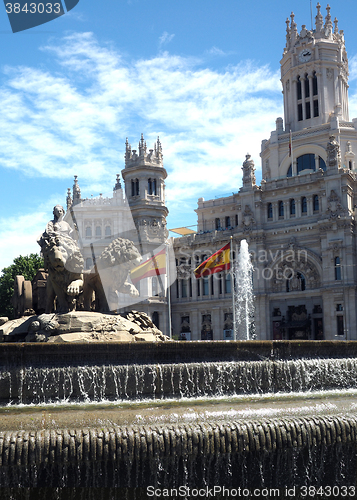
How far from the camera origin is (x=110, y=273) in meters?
16.3

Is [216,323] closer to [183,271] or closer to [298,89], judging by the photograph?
[183,271]

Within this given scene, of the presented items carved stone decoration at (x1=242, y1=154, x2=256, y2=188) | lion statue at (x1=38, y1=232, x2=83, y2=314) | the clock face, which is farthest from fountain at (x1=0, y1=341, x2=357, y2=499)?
the clock face

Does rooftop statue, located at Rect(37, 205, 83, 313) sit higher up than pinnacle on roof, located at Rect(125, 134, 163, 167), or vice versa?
pinnacle on roof, located at Rect(125, 134, 163, 167)

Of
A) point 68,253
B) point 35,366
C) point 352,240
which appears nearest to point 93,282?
point 68,253

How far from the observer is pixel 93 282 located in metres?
16.8

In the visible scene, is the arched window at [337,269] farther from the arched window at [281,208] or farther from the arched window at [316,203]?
the arched window at [281,208]

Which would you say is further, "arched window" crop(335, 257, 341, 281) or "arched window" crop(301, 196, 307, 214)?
"arched window" crop(301, 196, 307, 214)

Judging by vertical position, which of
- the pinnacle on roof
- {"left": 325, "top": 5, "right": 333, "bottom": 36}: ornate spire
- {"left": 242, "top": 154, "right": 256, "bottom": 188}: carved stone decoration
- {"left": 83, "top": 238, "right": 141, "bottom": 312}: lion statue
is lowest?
{"left": 83, "top": 238, "right": 141, "bottom": 312}: lion statue

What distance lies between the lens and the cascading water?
69.4 meters

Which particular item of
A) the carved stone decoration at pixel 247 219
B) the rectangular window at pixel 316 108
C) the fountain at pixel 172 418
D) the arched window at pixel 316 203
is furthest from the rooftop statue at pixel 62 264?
the rectangular window at pixel 316 108

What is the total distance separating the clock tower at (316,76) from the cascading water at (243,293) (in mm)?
22241

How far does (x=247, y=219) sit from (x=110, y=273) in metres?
56.8

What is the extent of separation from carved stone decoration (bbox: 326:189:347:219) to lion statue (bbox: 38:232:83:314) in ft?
174

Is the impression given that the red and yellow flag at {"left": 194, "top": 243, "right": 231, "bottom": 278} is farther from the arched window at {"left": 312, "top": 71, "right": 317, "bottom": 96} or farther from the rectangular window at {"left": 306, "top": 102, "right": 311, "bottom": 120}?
the arched window at {"left": 312, "top": 71, "right": 317, "bottom": 96}
